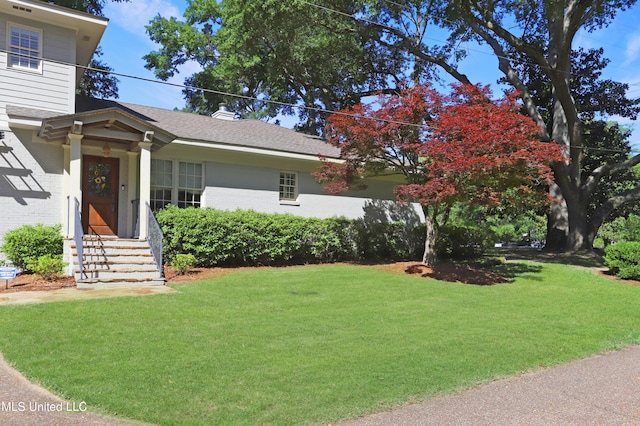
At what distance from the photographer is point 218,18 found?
113 feet

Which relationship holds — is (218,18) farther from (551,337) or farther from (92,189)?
(551,337)

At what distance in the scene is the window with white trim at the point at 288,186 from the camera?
16.2 metres

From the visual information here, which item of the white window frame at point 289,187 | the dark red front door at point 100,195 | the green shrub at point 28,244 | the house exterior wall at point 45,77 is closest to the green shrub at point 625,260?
the white window frame at point 289,187

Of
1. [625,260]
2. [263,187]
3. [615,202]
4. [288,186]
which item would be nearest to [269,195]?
[263,187]

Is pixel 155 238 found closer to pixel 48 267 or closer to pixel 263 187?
pixel 48 267

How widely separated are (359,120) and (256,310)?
22.7ft

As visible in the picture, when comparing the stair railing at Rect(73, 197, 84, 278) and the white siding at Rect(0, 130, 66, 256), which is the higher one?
the white siding at Rect(0, 130, 66, 256)

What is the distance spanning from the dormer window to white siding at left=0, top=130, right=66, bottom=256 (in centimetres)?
189

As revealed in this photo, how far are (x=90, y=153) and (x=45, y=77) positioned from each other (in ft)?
7.39

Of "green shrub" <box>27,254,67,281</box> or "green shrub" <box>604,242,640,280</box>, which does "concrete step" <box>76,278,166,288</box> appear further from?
"green shrub" <box>604,242,640,280</box>

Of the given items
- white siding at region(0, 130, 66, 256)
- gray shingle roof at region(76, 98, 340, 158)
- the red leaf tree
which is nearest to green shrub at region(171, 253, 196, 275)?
white siding at region(0, 130, 66, 256)

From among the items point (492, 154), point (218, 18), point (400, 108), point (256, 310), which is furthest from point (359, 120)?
point (218, 18)

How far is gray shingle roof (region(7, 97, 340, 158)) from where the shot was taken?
1430cm

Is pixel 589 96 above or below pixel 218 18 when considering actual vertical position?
below
